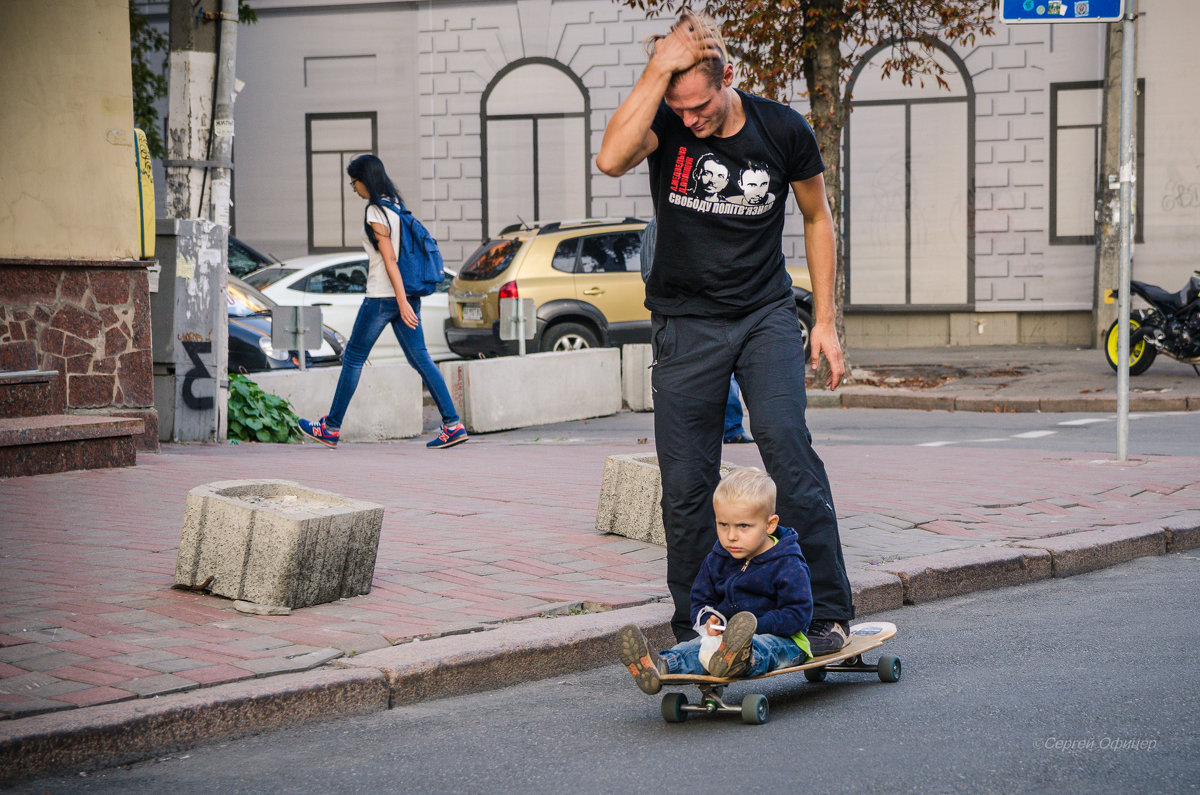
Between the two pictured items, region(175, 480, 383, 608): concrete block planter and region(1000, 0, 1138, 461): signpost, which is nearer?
region(175, 480, 383, 608): concrete block planter

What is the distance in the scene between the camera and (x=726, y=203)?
167 inches

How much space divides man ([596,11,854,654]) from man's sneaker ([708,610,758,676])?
1.43 ft

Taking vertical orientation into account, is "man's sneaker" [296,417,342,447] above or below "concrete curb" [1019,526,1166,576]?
above

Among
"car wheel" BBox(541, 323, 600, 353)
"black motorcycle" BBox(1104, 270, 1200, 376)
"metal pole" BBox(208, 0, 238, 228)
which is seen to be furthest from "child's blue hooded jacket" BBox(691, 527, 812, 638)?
"black motorcycle" BBox(1104, 270, 1200, 376)

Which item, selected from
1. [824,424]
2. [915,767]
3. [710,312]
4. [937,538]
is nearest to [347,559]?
[710,312]

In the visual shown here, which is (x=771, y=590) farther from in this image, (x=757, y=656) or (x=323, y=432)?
(x=323, y=432)

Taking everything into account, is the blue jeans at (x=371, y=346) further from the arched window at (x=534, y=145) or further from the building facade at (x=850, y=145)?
the arched window at (x=534, y=145)

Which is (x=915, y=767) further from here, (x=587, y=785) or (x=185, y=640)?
(x=185, y=640)

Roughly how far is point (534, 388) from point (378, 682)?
8971 millimetres

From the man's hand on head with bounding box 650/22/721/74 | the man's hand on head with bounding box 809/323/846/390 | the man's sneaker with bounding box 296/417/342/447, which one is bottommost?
the man's sneaker with bounding box 296/417/342/447

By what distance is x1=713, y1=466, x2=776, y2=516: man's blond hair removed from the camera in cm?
396

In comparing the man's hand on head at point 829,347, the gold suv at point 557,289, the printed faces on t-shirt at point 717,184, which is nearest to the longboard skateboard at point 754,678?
the man's hand on head at point 829,347

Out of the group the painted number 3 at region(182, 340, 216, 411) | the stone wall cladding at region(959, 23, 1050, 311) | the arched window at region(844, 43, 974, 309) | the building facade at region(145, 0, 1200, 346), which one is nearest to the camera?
the painted number 3 at region(182, 340, 216, 411)

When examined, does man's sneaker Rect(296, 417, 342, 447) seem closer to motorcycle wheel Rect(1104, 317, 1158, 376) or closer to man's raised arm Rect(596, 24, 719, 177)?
man's raised arm Rect(596, 24, 719, 177)
